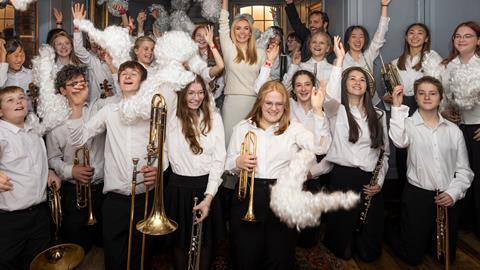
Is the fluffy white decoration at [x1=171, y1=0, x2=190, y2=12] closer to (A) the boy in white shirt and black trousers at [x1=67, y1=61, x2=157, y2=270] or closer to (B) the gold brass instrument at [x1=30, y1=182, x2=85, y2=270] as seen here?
(A) the boy in white shirt and black trousers at [x1=67, y1=61, x2=157, y2=270]

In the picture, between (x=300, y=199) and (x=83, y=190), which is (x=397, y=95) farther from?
(x=83, y=190)

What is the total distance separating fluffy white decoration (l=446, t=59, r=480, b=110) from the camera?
3.53 metres

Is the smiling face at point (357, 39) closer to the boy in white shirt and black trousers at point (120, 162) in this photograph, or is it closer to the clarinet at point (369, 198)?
the clarinet at point (369, 198)

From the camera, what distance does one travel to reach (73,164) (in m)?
3.39

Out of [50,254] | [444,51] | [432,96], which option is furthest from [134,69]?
[444,51]

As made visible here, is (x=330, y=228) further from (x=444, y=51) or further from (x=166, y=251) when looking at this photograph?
(x=444, y=51)

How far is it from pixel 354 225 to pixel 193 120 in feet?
5.41

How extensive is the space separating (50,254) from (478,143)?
358 centimetres

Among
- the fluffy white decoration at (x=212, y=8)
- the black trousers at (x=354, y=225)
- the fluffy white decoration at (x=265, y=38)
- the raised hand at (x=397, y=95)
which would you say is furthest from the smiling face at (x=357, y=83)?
the fluffy white decoration at (x=212, y=8)

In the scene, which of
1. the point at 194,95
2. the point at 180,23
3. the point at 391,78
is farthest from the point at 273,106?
Result: the point at 180,23

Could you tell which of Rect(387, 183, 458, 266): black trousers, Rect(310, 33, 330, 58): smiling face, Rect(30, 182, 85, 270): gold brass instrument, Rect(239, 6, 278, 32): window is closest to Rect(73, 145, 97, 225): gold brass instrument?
Rect(30, 182, 85, 270): gold brass instrument

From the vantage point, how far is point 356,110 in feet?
11.7

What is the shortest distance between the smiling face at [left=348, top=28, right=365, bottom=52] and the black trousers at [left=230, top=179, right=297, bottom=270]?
7.41 feet

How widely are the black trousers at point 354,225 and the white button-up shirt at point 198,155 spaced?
115 centimetres
